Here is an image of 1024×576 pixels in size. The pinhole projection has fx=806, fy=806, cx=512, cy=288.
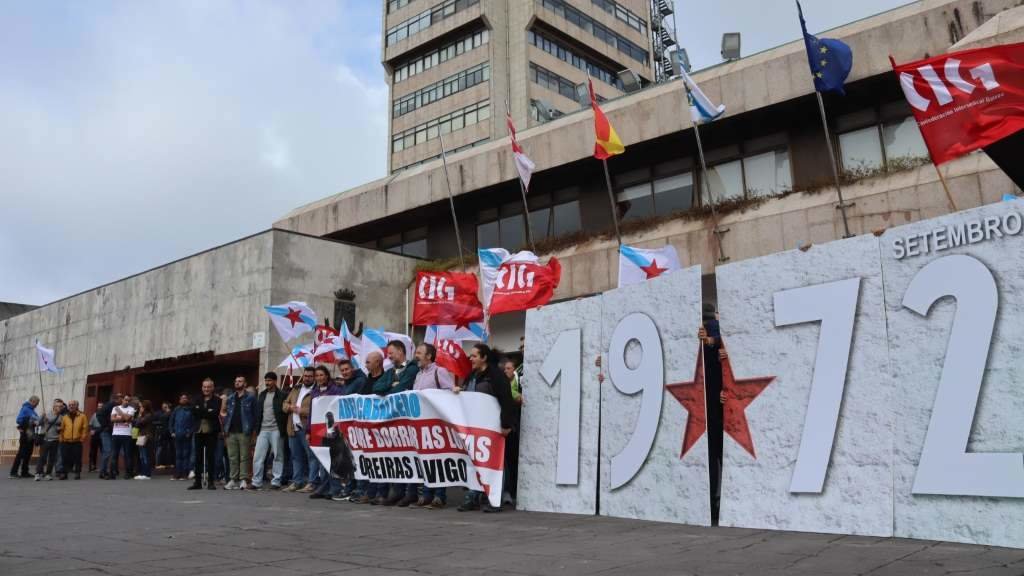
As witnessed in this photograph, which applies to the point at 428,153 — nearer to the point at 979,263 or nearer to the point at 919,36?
the point at 919,36

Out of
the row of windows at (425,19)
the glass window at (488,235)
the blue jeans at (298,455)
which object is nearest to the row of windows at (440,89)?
the row of windows at (425,19)

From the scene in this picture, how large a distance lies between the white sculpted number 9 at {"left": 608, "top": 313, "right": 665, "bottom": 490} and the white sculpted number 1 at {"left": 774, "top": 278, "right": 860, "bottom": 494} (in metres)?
1.67

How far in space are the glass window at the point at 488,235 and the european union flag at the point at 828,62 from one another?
13.2m

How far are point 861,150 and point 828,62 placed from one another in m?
6.05

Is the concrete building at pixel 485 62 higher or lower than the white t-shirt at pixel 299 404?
higher

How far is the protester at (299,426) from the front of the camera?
508 inches

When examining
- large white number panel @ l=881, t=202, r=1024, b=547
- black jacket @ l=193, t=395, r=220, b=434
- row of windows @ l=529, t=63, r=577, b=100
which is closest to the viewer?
large white number panel @ l=881, t=202, r=1024, b=547

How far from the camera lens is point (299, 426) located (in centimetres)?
1298

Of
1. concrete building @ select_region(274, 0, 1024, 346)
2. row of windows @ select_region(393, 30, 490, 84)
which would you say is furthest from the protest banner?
row of windows @ select_region(393, 30, 490, 84)

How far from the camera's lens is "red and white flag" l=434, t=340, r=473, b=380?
10.6m

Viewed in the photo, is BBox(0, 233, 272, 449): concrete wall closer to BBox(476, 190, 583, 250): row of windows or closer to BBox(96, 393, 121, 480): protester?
BBox(96, 393, 121, 480): protester

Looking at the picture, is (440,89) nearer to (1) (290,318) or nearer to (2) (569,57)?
(2) (569,57)

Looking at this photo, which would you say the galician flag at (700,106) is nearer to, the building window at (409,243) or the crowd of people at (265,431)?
the crowd of people at (265,431)

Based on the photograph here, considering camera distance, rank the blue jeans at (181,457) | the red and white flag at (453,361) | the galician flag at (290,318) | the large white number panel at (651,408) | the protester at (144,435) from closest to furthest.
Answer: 1. the large white number panel at (651,408)
2. the red and white flag at (453,361)
3. the galician flag at (290,318)
4. the blue jeans at (181,457)
5. the protester at (144,435)
